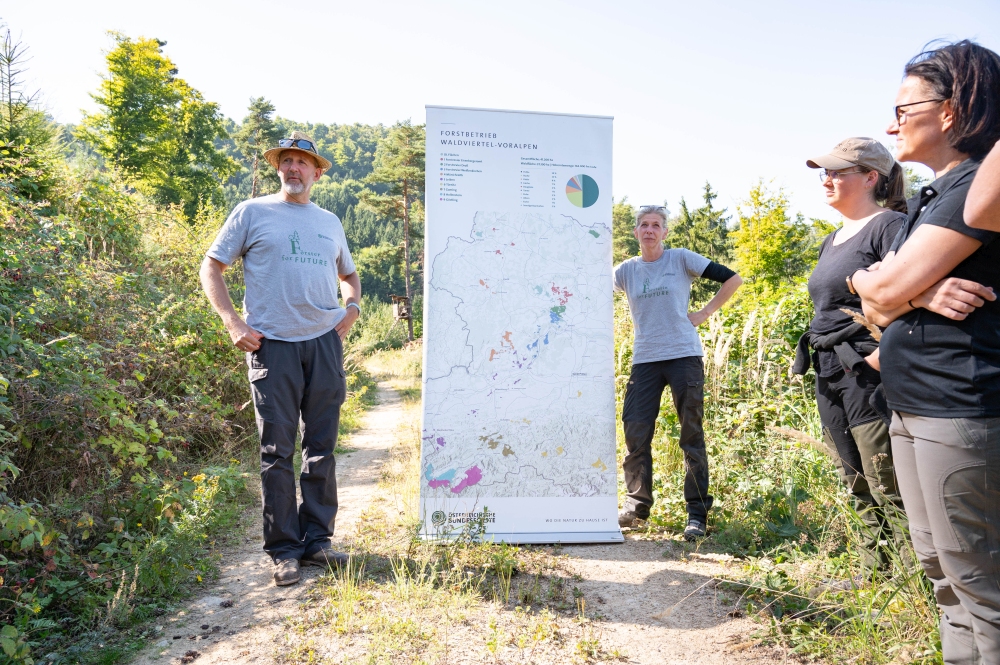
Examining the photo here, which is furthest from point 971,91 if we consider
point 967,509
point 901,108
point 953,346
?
point 967,509

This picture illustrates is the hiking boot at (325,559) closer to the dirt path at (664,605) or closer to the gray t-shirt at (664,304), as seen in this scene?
the dirt path at (664,605)

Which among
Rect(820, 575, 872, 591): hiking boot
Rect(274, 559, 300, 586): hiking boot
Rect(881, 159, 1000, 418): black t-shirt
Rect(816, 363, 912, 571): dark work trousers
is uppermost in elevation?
Rect(881, 159, 1000, 418): black t-shirt

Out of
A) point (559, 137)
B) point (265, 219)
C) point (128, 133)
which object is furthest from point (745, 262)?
point (128, 133)

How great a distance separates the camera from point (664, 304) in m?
3.89

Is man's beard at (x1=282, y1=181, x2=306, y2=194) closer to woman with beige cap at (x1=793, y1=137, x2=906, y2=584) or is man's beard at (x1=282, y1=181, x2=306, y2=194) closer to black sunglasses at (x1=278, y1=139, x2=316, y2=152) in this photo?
black sunglasses at (x1=278, y1=139, x2=316, y2=152)

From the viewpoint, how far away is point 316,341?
10.8ft

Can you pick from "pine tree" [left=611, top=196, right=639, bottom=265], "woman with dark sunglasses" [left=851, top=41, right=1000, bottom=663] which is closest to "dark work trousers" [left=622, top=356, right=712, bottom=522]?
"woman with dark sunglasses" [left=851, top=41, right=1000, bottom=663]

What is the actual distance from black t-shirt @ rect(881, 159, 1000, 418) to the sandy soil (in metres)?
1.28

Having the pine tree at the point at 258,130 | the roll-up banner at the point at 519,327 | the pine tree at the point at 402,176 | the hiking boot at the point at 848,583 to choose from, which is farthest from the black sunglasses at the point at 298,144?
the pine tree at the point at 258,130

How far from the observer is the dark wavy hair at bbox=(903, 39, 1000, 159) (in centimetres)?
166

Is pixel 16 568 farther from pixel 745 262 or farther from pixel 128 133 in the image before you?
pixel 128 133

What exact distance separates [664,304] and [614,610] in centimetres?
183

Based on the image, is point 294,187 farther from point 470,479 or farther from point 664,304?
point 664,304

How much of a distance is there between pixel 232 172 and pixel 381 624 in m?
34.8
